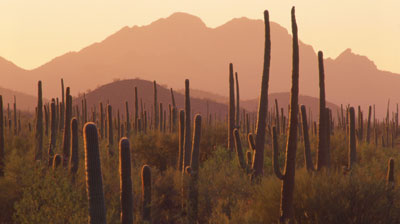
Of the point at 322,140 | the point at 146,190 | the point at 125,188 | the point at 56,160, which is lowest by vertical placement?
the point at 146,190

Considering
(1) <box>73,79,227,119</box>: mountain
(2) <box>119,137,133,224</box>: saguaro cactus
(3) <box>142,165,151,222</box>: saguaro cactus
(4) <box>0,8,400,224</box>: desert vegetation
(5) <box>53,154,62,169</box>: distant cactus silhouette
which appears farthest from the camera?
(1) <box>73,79,227,119</box>: mountain

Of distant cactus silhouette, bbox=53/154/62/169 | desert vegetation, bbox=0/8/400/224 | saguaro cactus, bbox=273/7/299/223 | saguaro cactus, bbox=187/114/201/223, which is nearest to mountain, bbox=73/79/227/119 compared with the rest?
desert vegetation, bbox=0/8/400/224

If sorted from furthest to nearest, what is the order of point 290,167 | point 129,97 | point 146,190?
point 129,97
point 146,190
point 290,167

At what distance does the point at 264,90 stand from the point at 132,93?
234 ft

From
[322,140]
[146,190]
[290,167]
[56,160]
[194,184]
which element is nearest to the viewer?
[290,167]

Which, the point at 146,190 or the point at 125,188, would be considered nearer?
the point at 125,188

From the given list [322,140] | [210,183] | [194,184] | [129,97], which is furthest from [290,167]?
[129,97]

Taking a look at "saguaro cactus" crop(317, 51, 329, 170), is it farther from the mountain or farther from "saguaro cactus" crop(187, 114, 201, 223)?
the mountain

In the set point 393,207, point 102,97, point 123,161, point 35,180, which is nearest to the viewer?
point 123,161

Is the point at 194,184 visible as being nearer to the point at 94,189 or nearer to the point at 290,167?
the point at 290,167

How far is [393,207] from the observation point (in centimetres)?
922

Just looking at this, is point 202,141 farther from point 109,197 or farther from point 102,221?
point 102,221

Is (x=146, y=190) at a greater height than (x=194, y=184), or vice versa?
(x=146, y=190)

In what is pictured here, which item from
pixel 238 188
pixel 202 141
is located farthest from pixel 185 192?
pixel 202 141
